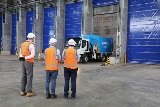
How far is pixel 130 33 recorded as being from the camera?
23.4m

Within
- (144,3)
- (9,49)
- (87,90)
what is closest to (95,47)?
(144,3)

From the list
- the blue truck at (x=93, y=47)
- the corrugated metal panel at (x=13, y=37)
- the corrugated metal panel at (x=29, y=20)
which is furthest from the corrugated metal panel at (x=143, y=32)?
the corrugated metal panel at (x=13, y=37)

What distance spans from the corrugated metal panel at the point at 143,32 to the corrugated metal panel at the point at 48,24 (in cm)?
1322

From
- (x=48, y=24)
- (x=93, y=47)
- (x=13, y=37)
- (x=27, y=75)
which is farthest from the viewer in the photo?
(x=13, y=37)

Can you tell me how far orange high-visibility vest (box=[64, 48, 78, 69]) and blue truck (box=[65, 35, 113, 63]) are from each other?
1345 centimetres

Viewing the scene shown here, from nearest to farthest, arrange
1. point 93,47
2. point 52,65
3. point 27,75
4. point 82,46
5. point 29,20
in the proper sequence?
point 52,65 < point 27,75 < point 82,46 < point 93,47 < point 29,20

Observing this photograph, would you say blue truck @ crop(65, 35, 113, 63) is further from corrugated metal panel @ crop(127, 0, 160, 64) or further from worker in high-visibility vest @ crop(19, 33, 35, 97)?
worker in high-visibility vest @ crop(19, 33, 35, 97)

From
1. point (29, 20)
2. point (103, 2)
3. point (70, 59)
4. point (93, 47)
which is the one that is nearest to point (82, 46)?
point (93, 47)

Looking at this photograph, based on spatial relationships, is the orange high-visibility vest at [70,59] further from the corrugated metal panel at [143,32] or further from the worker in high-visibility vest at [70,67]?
the corrugated metal panel at [143,32]

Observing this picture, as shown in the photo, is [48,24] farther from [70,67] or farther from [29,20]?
[70,67]

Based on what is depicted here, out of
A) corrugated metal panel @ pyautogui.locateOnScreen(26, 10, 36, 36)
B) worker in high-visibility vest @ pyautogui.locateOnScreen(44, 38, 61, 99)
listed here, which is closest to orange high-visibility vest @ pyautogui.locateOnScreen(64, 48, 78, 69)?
worker in high-visibility vest @ pyautogui.locateOnScreen(44, 38, 61, 99)

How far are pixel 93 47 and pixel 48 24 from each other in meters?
12.9

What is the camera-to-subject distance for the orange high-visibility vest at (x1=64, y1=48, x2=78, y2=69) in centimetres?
676

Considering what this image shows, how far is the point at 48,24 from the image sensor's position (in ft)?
107
